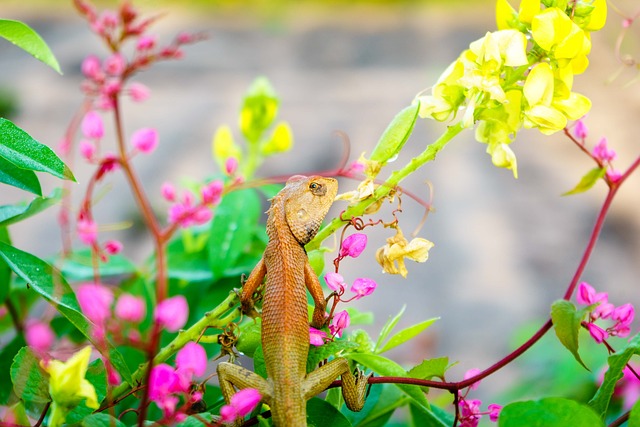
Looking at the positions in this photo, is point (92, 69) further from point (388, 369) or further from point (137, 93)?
point (388, 369)

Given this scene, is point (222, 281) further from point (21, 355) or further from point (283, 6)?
point (283, 6)

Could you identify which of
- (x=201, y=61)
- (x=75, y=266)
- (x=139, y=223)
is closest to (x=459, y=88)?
(x=75, y=266)

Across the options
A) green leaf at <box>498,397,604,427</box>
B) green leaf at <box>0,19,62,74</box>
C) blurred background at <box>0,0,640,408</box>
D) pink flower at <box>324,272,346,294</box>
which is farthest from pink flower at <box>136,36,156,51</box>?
blurred background at <box>0,0,640,408</box>

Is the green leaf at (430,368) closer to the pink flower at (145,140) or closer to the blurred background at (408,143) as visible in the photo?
the pink flower at (145,140)

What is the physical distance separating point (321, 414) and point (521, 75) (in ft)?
0.71

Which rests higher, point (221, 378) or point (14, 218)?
point (14, 218)

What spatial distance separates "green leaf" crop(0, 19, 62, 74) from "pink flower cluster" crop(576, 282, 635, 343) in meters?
0.32

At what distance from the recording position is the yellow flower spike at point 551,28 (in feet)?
1.24

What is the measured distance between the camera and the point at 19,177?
406mm

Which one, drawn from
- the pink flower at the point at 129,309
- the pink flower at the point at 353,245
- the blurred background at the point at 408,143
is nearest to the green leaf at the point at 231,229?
→ the pink flower at the point at 353,245

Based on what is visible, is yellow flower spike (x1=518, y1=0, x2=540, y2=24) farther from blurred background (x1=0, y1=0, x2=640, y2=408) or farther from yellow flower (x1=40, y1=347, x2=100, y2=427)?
blurred background (x1=0, y1=0, x2=640, y2=408)

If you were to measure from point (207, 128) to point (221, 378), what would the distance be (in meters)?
2.79

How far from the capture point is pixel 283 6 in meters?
4.55

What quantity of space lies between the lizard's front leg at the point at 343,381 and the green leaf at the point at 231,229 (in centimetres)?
16
